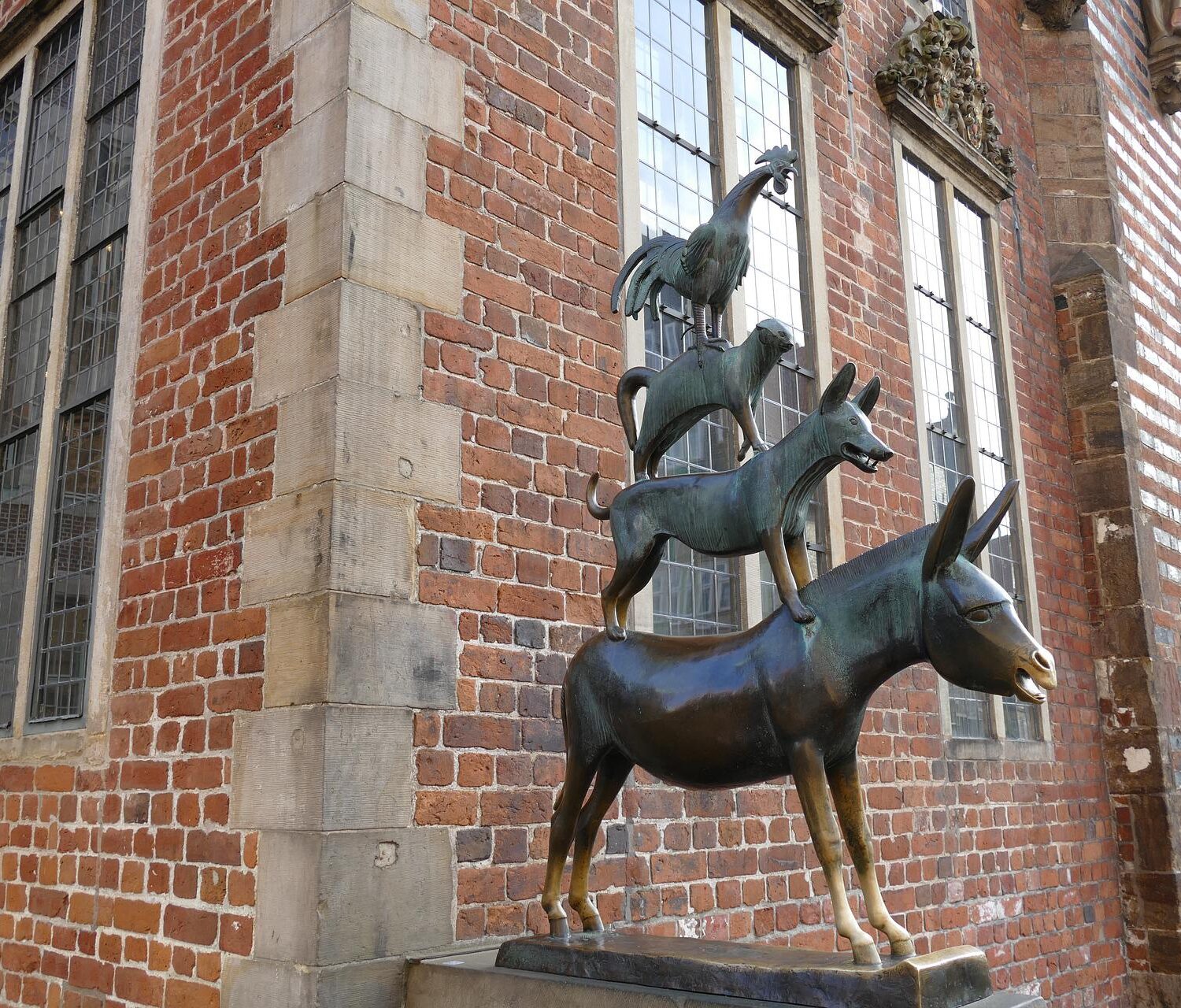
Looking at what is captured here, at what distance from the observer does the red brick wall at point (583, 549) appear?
434 cm

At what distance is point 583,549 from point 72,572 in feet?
8.69

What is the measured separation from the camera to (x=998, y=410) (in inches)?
360

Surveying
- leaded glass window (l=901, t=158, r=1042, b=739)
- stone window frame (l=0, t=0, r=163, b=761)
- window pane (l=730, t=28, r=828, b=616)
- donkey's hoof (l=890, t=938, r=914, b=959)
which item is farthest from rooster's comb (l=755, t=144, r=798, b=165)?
leaded glass window (l=901, t=158, r=1042, b=739)

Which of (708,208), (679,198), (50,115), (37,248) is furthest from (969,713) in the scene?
(50,115)

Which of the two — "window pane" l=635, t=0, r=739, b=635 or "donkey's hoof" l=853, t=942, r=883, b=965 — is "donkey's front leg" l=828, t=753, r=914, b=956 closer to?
"donkey's hoof" l=853, t=942, r=883, b=965

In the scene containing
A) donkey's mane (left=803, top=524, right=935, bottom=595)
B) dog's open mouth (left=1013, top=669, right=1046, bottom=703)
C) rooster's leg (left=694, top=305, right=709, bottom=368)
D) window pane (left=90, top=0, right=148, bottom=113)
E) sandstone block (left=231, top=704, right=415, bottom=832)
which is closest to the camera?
dog's open mouth (left=1013, top=669, right=1046, bottom=703)

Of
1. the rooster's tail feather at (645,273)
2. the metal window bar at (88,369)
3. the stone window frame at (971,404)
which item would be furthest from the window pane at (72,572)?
the stone window frame at (971,404)

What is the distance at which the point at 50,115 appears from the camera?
6.91 m

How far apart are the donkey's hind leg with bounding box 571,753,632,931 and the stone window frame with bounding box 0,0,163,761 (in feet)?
8.60

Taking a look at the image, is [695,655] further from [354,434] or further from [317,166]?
[317,166]

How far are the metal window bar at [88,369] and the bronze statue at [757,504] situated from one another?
3.12m

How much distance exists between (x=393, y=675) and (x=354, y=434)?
2.86 feet

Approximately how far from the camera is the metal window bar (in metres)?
5.51

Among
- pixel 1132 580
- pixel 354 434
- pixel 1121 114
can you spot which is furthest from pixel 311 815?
pixel 1121 114
